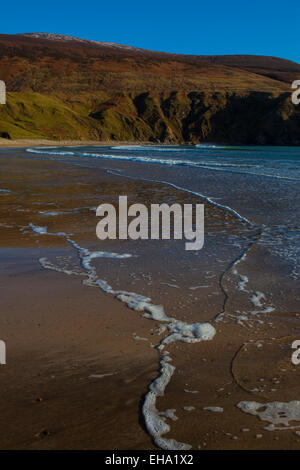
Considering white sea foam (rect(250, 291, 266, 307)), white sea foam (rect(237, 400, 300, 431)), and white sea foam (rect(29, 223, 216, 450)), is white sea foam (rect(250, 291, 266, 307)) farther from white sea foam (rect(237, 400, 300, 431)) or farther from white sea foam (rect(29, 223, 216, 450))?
white sea foam (rect(237, 400, 300, 431))

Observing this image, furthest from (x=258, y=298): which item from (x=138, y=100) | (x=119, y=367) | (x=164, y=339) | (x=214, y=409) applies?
(x=138, y=100)

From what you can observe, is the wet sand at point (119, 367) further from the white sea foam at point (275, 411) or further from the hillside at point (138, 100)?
the hillside at point (138, 100)

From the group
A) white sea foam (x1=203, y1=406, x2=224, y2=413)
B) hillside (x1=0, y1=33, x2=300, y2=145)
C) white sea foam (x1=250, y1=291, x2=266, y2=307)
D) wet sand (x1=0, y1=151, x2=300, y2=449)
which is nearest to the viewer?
wet sand (x1=0, y1=151, x2=300, y2=449)

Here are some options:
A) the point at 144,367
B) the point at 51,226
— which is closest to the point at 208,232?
the point at 51,226

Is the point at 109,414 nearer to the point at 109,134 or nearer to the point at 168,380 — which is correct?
the point at 168,380

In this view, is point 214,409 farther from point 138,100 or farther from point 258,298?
point 138,100

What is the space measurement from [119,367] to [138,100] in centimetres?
14613

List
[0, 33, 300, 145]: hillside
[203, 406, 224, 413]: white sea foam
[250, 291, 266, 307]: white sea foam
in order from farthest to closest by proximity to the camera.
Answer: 1. [0, 33, 300, 145]: hillside
2. [250, 291, 266, 307]: white sea foam
3. [203, 406, 224, 413]: white sea foam

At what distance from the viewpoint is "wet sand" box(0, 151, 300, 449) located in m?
2.24

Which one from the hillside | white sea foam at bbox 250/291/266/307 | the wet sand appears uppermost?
the hillside

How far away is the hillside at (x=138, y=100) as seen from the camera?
109688 millimetres

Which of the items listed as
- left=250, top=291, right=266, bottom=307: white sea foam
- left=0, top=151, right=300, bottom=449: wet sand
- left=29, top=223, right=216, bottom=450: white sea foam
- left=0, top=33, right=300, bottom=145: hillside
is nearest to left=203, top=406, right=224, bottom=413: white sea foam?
left=0, top=151, right=300, bottom=449: wet sand

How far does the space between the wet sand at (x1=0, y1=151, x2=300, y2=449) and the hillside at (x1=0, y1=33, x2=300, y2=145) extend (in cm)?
8535

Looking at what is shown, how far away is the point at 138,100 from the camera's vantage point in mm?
141250
